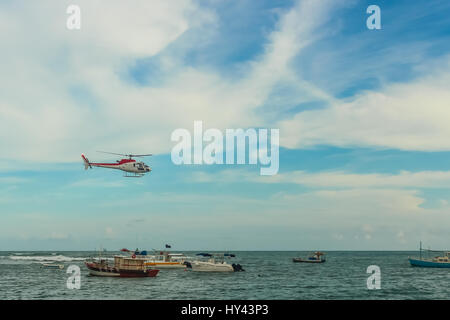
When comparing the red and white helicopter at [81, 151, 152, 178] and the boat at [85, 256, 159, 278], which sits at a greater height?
the red and white helicopter at [81, 151, 152, 178]

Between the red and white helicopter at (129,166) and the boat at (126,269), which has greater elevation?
the red and white helicopter at (129,166)

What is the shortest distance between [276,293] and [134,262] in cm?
2577

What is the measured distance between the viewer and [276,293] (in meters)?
53.8

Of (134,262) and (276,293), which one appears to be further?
(134,262)
